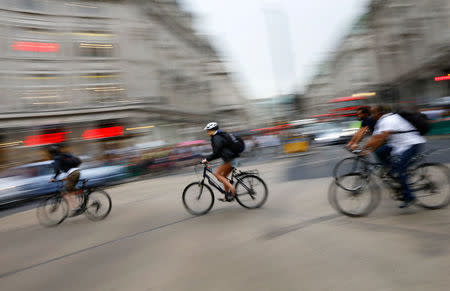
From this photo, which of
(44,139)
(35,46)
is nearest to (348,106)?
(44,139)

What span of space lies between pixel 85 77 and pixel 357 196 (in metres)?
30.7

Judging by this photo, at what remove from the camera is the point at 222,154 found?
20.8ft

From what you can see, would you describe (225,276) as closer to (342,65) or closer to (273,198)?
(273,198)

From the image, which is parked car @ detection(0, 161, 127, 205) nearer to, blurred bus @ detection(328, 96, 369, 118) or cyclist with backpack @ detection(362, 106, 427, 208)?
cyclist with backpack @ detection(362, 106, 427, 208)

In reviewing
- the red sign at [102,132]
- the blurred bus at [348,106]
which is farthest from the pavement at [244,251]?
the red sign at [102,132]

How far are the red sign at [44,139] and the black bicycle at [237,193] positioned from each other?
2594 cm

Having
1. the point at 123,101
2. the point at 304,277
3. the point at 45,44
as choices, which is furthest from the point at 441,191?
the point at 45,44

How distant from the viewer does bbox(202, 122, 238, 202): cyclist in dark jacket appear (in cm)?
631

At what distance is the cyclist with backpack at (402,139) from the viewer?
15.7ft

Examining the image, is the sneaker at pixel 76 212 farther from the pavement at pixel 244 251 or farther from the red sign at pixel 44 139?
the red sign at pixel 44 139

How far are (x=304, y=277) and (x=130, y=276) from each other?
6.33ft

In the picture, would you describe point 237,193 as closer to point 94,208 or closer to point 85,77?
point 94,208

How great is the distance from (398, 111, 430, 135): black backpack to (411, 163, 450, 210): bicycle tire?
0.55 metres

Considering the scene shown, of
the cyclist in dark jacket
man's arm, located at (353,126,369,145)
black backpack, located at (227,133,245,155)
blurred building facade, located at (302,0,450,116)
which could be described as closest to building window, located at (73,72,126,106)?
blurred building facade, located at (302,0,450,116)
